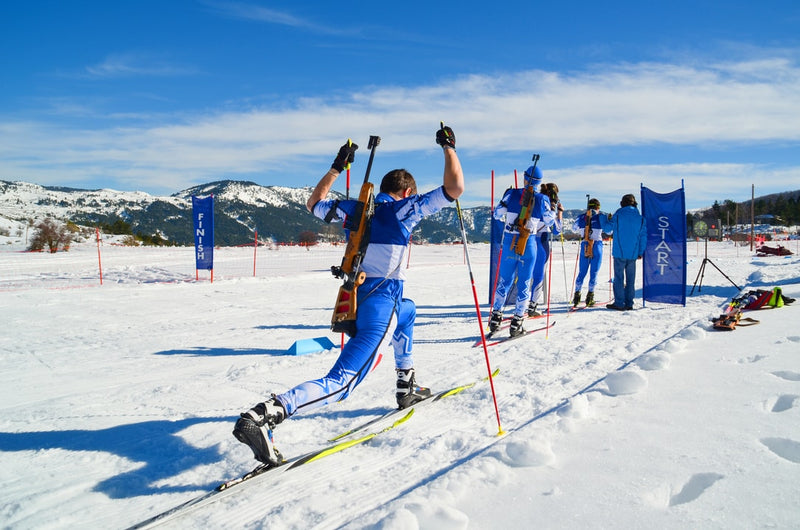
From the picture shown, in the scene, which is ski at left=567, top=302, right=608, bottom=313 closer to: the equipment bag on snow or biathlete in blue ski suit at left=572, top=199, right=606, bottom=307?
biathlete in blue ski suit at left=572, top=199, right=606, bottom=307

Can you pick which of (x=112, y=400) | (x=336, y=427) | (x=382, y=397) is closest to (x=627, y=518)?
(x=336, y=427)

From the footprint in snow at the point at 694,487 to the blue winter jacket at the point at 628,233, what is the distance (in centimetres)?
746

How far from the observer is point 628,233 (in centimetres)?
902

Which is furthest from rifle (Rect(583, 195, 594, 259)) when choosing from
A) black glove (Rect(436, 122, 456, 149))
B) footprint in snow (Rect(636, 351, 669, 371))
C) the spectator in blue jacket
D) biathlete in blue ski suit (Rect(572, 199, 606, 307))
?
black glove (Rect(436, 122, 456, 149))

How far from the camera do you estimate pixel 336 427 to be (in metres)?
3.57

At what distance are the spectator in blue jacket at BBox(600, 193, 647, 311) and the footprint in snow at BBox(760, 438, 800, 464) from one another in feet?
22.8

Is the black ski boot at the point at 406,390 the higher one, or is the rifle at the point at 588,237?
the rifle at the point at 588,237

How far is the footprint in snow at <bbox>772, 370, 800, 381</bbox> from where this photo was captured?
3487mm

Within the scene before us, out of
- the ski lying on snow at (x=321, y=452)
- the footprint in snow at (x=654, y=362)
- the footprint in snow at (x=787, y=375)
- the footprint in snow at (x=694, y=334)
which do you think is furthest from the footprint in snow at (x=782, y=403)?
the footprint in snow at (x=694, y=334)

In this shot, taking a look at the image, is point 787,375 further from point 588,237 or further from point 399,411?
point 588,237

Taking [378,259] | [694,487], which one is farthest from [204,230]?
[694,487]

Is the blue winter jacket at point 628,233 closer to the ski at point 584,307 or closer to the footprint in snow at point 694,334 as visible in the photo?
the ski at point 584,307

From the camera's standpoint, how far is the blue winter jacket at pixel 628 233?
8945 mm

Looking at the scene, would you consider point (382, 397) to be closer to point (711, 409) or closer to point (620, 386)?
point (620, 386)
